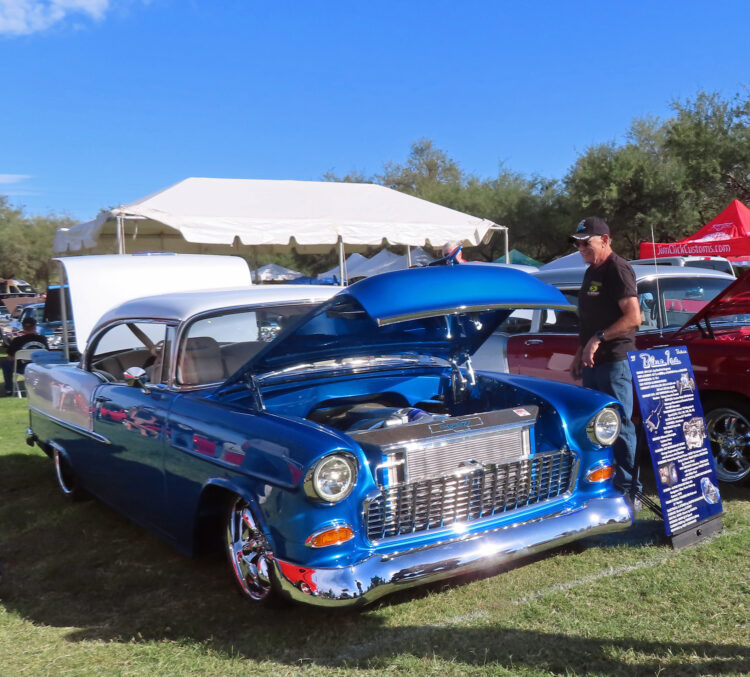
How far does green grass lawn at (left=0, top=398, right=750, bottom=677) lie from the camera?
292 cm

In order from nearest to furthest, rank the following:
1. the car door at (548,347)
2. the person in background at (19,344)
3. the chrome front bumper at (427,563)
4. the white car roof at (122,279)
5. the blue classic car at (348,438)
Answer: the chrome front bumper at (427,563) → the blue classic car at (348,438) → the car door at (548,347) → the white car roof at (122,279) → the person in background at (19,344)

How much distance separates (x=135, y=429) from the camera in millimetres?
4133

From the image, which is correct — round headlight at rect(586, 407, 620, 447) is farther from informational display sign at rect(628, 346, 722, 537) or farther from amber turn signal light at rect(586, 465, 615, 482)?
informational display sign at rect(628, 346, 722, 537)

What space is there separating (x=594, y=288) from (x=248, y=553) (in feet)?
8.59

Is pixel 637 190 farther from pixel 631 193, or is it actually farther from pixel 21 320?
pixel 21 320

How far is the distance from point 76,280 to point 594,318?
605cm

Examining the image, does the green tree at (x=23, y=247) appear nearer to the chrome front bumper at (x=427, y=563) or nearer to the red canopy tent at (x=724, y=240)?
the red canopy tent at (x=724, y=240)

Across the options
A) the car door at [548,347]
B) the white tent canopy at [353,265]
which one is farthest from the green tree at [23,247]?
the car door at [548,347]

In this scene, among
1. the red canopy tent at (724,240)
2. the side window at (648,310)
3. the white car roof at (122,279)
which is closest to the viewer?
the side window at (648,310)

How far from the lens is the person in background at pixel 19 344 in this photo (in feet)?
37.8

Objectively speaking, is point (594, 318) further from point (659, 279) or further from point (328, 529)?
point (328, 529)

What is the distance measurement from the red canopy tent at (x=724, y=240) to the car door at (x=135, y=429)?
9.72 metres

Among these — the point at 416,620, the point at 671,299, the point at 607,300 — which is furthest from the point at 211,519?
the point at 671,299

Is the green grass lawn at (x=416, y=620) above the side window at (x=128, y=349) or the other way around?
the other way around
